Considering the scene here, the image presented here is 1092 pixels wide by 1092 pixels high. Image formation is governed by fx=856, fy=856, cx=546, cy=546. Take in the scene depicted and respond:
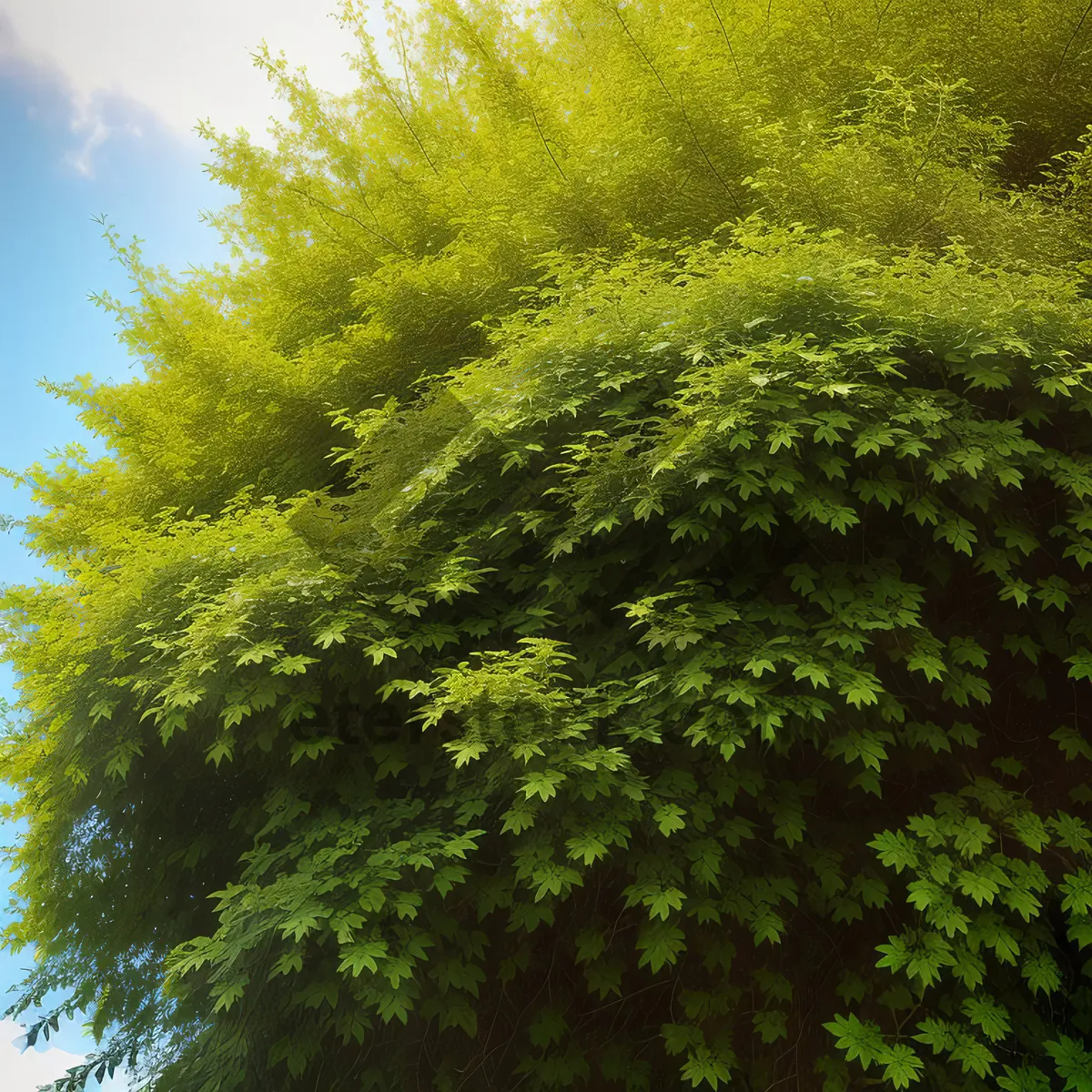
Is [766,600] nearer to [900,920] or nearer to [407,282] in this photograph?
[900,920]

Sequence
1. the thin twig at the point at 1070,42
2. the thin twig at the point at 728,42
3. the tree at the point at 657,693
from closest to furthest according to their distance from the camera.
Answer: the tree at the point at 657,693, the thin twig at the point at 728,42, the thin twig at the point at 1070,42

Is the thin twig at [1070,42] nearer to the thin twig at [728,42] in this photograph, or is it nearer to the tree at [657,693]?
the tree at [657,693]

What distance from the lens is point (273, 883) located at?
3047 mm

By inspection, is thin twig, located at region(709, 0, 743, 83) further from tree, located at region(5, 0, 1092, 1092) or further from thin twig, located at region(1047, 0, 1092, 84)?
thin twig, located at region(1047, 0, 1092, 84)

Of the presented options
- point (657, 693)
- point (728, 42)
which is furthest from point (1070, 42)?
point (657, 693)

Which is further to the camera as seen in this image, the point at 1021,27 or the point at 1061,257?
the point at 1021,27

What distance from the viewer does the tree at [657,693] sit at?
290cm

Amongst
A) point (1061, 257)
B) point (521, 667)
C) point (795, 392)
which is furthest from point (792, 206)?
point (521, 667)

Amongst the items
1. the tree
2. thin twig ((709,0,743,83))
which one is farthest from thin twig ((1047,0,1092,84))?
thin twig ((709,0,743,83))

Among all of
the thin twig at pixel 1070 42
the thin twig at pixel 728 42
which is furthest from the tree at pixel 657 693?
the thin twig at pixel 1070 42

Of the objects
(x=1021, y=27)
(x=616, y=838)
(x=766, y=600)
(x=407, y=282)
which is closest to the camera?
(x=616, y=838)

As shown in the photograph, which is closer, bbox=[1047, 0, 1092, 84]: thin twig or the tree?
the tree

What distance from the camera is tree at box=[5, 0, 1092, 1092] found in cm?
290

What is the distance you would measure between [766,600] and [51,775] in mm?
3396
